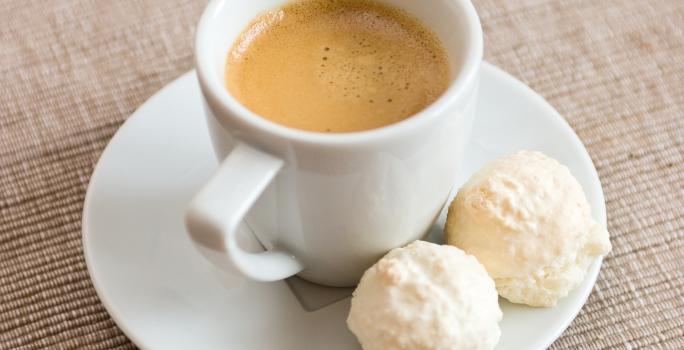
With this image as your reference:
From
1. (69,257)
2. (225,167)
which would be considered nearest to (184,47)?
(69,257)

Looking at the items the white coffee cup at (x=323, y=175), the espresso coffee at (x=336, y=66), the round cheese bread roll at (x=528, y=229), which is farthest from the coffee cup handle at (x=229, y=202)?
the round cheese bread roll at (x=528, y=229)

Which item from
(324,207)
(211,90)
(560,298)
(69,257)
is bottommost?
(69,257)

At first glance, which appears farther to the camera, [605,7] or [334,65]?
→ [605,7]

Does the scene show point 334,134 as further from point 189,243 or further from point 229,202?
point 189,243

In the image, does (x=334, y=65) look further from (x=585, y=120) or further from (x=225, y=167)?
(x=585, y=120)

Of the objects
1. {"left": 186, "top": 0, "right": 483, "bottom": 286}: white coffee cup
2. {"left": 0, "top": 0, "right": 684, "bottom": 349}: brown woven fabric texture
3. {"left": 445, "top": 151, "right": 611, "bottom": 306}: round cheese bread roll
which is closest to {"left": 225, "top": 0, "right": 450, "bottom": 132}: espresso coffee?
{"left": 186, "top": 0, "right": 483, "bottom": 286}: white coffee cup

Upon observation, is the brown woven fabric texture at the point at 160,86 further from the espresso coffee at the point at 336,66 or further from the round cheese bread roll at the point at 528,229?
the espresso coffee at the point at 336,66

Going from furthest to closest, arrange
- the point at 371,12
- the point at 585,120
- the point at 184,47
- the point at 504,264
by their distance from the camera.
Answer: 1. the point at 184,47
2. the point at 585,120
3. the point at 371,12
4. the point at 504,264
